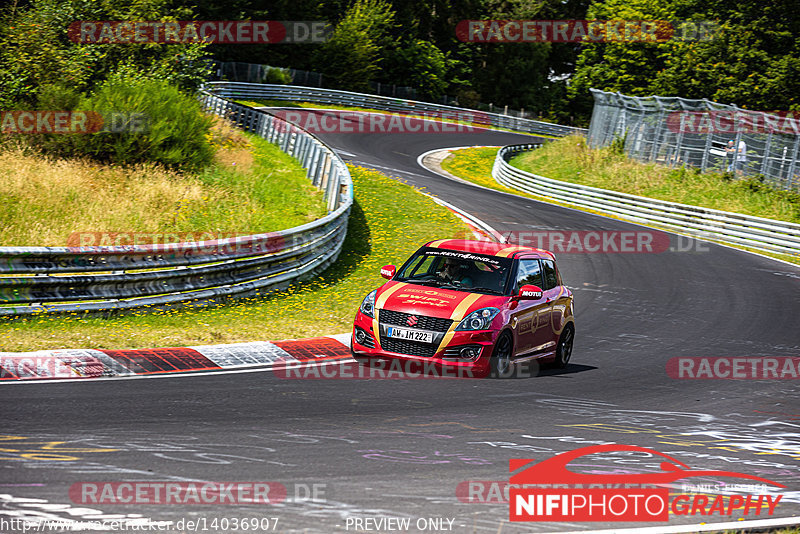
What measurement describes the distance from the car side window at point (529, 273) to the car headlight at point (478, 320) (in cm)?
105

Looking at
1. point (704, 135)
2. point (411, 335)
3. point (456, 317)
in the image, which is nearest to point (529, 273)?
point (456, 317)

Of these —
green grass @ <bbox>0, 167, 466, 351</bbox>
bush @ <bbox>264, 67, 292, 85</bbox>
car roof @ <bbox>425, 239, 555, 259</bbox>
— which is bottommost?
green grass @ <bbox>0, 167, 466, 351</bbox>

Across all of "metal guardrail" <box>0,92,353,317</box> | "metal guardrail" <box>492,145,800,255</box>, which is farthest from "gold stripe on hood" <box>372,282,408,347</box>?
"metal guardrail" <box>492,145,800,255</box>

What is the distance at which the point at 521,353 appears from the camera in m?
11.1

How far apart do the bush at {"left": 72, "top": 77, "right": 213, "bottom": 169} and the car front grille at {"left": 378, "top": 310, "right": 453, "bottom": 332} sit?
13367 mm

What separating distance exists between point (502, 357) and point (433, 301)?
1.07 m

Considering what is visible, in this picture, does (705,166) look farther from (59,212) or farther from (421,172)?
(59,212)

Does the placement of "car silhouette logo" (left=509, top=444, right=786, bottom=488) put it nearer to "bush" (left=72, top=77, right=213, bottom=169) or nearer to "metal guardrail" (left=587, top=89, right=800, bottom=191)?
"bush" (left=72, top=77, right=213, bottom=169)

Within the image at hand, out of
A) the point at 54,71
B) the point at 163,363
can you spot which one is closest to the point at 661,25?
Result: the point at 54,71

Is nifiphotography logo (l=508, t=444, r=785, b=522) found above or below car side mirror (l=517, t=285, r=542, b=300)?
below

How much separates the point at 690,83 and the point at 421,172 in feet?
103

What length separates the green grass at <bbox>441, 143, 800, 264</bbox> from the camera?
3152cm

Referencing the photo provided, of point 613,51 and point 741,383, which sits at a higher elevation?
point 613,51

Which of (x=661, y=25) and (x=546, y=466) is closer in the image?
(x=546, y=466)
